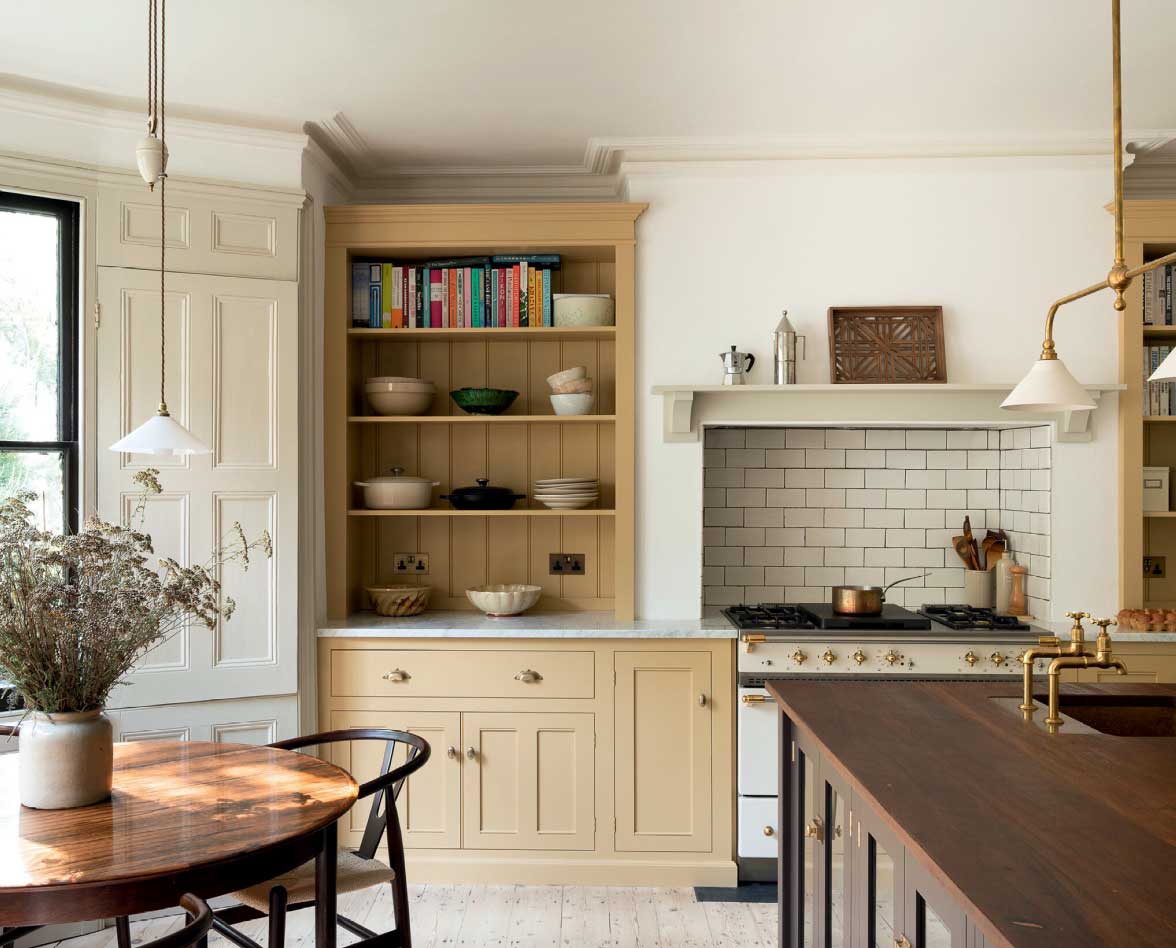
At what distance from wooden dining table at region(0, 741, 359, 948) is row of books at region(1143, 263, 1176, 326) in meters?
3.42

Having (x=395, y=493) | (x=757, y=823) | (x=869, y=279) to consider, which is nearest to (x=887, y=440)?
(x=869, y=279)

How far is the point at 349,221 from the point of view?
3801 mm

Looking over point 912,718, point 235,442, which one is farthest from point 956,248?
point 235,442

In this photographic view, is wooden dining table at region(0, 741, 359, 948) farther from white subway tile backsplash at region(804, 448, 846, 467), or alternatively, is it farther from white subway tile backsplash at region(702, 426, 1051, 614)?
white subway tile backsplash at region(804, 448, 846, 467)

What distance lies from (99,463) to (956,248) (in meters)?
3.26

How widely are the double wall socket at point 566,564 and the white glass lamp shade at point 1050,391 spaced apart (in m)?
2.26

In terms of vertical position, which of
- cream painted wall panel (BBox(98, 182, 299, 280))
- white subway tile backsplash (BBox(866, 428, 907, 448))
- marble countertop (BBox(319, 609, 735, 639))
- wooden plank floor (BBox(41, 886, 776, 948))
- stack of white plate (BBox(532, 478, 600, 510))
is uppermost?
cream painted wall panel (BBox(98, 182, 299, 280))

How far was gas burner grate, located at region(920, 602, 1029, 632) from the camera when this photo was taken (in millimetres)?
3598

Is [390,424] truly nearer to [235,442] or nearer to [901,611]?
[235,442]

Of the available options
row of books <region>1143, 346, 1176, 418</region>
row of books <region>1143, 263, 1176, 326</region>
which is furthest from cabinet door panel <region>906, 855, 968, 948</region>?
row of books <region>1143, 263, 1176, 326</region>

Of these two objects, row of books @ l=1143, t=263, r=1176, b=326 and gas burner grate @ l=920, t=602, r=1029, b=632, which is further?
row of books @ l=1143, t=263, r=1176, b=326

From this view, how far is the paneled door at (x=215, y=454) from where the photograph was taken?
3268 mm

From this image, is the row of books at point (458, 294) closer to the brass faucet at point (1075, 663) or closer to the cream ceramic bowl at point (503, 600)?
the cream ceramic bowl at point (503, 600)

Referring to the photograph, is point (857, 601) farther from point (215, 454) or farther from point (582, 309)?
point (215, 454)
